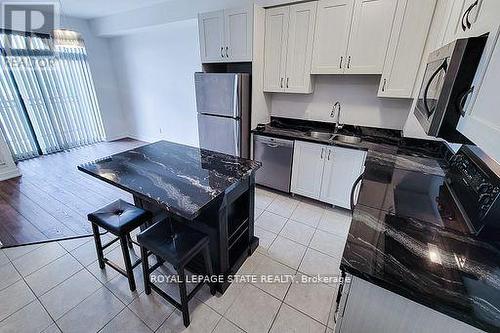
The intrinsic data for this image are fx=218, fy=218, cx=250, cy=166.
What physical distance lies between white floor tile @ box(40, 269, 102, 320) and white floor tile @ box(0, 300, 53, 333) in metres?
0.04

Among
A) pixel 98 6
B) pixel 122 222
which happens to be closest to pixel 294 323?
pixel 122 222

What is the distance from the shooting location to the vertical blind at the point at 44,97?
3941mm

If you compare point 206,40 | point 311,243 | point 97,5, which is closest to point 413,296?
point 311,243

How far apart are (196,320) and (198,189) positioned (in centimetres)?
97

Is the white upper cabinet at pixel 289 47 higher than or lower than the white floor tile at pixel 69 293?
higher

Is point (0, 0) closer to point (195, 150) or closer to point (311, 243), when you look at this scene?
point (195, 150)

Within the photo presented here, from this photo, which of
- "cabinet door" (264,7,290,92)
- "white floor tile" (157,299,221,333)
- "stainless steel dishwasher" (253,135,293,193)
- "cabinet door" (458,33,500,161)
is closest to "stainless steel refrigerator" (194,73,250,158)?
"stainless steel dishwasher" (253,135,293,193)

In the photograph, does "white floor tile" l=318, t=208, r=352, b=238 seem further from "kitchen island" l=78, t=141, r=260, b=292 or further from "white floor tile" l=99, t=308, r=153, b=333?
"white floor tile" l=99, t=308, r=153, b=333

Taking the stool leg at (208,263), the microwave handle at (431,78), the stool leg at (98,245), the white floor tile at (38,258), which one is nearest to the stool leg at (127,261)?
the stool leg at (98,245)

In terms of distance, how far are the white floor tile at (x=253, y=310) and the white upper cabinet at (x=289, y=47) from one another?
7.69 ft

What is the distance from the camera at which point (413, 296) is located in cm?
73

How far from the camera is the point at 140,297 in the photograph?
5.68 ft

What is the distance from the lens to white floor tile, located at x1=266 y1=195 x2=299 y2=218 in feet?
9.28

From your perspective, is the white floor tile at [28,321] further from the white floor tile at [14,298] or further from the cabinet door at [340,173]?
the cabinet door at [340,173]
